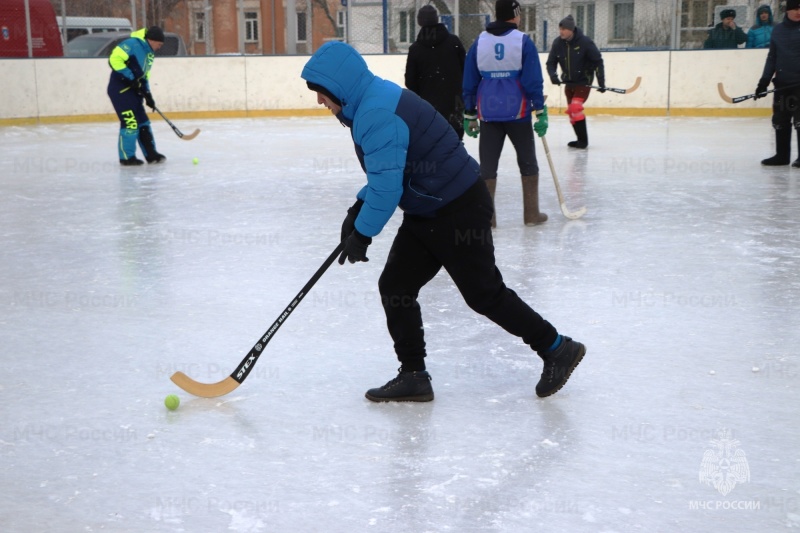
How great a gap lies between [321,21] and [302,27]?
1.21 feet

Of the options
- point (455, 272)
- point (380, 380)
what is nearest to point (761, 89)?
point (380, 380)

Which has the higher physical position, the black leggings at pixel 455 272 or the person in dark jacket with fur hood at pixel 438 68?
the person in dark jacket with fur hood at pixel 438 68

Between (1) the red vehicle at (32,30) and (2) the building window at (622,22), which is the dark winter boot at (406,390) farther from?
(2) the building window at (622,22)

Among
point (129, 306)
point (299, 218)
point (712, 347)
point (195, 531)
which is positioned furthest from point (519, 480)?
point (299, 218)

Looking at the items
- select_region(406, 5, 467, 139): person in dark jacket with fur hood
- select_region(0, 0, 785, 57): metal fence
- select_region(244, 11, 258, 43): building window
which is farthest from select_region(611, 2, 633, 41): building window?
select_region(406, 5, 467, 139): person in dark jacket with fur hood

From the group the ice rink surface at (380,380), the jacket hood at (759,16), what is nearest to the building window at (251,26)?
the jacket hood at (759,16)

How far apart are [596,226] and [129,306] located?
3.12 m

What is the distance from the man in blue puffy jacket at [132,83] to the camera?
30.2 ft

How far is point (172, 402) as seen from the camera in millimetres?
3176

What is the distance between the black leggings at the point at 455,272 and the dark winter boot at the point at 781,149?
638cm

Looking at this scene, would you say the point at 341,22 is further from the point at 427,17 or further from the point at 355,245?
the point at 355,245

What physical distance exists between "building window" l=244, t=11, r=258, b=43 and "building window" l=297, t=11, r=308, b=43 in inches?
27.3

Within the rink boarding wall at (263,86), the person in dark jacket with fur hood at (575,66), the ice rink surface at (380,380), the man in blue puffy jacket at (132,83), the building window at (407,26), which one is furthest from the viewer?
the building window at (407,26)

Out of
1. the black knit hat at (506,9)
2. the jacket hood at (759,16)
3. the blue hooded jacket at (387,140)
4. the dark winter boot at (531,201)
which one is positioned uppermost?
the jacket hood at (759,16)
